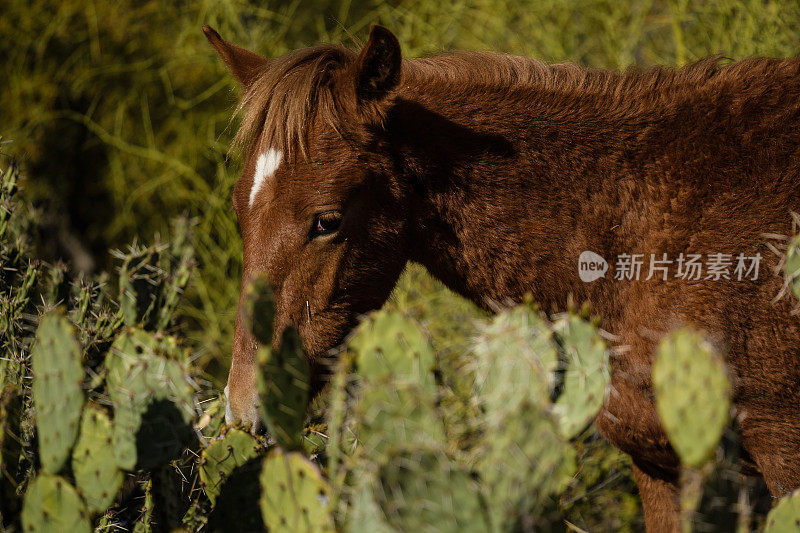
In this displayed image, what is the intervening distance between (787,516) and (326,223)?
1.57 meters

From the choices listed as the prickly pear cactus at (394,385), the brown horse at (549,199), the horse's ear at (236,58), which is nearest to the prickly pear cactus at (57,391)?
the brown horse at (549,199)

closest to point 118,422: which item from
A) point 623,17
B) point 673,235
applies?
point 673,235

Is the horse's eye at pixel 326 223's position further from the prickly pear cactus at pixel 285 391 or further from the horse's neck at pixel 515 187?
the prickly pear cactus at pixel 285 391

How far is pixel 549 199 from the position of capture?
8.07 feet

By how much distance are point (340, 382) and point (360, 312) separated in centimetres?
100

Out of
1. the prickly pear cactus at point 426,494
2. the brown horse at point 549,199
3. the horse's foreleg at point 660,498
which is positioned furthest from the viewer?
the horse's foreleg at point 660,498

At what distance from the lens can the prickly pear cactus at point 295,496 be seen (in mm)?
1508

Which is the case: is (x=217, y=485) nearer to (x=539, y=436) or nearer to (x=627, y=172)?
(x=539, y=436)

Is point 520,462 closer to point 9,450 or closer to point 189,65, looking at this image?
point 9,450

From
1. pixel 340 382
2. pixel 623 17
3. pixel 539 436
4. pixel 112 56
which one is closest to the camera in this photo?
pixel 539 436

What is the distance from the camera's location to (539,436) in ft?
4.35

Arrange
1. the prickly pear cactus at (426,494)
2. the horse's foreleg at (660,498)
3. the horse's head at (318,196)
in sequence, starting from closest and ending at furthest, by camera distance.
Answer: the prickly pear cactus at (426,494) < the horse's head at (318,196) < the horse's foreleg at (660,498)

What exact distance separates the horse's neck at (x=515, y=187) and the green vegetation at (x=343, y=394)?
0.45 metres

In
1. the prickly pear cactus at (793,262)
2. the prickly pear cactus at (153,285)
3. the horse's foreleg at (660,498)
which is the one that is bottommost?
the horse's foreleg at (660,498)
